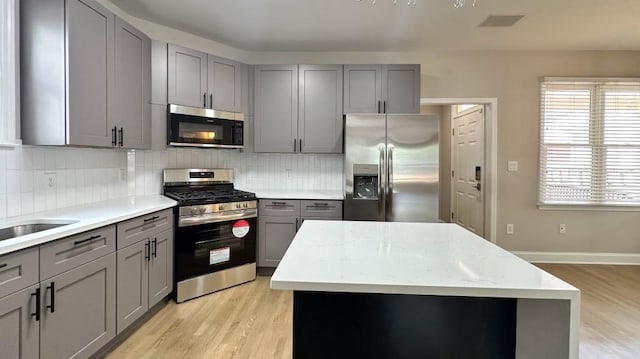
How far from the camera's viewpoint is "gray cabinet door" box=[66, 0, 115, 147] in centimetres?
220

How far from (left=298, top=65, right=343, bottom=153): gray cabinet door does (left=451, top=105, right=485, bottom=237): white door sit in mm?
1972

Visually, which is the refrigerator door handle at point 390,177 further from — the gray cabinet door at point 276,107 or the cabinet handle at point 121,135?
the cabinet handle at point 121,135

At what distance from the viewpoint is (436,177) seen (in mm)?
3641

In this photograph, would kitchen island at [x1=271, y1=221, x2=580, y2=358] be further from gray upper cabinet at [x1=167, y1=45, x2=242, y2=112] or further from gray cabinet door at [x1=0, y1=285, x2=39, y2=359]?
gray upper cabinet at [x1=167, y1=45, x2=242, y2=112]

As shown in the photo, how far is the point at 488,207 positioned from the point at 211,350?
3.60m

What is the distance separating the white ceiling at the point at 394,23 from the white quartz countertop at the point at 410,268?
2.24 metres

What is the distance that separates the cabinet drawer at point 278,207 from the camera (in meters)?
3.82

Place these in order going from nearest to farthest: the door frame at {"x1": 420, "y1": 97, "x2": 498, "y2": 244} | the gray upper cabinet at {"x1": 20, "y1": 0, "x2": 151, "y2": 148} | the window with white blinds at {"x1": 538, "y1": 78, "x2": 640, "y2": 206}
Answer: the gray upper cabinet at {"x1": 20, "y1": 0, "x2": 151, "y2": 148} → the window with white blinds at {"x1": 538, "y1": 78, "x2": 640, "y2": 206} → the door frame at {"x1": 420, "y1": 97, "x2": 498, "y2": 244}

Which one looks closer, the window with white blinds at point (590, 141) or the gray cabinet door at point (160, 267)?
the gray cabinet door at point (160, 267)

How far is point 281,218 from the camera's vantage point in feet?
12.6

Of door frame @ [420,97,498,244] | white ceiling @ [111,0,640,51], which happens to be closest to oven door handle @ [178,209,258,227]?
white ceiling @ [111,0,640,51]

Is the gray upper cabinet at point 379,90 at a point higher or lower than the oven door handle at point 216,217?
higher

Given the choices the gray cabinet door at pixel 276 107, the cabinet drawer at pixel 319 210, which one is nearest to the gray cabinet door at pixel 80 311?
the cabinet drawer at pixel 319 210

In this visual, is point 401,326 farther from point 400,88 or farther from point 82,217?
point 400,88
